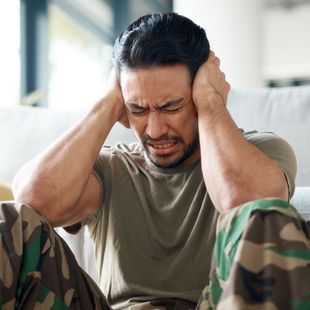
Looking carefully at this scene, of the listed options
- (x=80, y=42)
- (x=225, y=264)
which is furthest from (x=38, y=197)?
(x=80, y=42)

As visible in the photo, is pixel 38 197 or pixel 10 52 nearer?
pixel 38 197

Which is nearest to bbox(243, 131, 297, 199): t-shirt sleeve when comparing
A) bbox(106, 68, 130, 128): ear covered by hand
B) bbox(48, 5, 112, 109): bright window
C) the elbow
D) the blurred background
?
bbox(106, 68, 130, 128): ear covered by hand

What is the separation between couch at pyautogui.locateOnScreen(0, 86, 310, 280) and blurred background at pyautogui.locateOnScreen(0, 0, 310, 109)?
1.11 metres

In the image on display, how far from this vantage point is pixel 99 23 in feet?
15.9

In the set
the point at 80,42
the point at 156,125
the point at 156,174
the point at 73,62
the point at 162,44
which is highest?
the point at 80,42

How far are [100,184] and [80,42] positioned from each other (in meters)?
3.27

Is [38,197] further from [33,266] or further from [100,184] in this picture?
[33,266]

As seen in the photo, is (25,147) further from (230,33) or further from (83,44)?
(83,44)

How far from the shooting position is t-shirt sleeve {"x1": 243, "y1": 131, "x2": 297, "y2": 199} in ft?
4.18

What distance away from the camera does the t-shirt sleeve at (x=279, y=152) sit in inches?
50.1

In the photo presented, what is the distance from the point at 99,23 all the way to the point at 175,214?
145 inches

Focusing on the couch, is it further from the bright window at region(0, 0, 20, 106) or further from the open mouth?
the bright window at region(0, 0, 20, 106)

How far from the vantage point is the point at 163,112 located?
138 centimetres

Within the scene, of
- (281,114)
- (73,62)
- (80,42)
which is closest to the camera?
(281,114)
